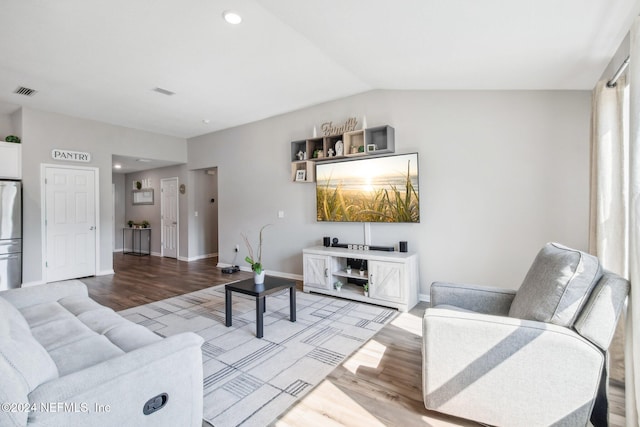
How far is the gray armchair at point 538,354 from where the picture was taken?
1.48 m

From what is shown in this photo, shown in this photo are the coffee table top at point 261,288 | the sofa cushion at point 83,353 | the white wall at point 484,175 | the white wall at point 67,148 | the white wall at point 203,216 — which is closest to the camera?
the sofa cushion at point 83,353

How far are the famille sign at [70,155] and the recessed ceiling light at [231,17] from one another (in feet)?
14.5

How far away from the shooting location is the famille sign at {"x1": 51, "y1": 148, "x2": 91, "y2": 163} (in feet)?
16.8

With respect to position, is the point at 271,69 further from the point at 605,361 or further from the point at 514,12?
the point at 605,361

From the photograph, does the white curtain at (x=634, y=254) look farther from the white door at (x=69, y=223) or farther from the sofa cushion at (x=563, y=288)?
the white door at (x=69, y=223)

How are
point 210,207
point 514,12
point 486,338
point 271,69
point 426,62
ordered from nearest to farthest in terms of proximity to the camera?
point 486,338 < point 514,12 < point 426,62 < point 271,69 < point 210,207

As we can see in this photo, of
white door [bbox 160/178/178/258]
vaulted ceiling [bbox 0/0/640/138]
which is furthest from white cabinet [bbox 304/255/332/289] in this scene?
white door [bbox 160/178/178/258]

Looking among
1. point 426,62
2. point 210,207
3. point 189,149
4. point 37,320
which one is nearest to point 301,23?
point 426,62

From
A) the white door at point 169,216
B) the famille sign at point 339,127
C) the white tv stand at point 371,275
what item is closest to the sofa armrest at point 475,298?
the white tv stand at point 371,275

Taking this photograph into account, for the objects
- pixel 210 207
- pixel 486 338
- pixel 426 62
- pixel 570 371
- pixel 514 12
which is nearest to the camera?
pixel 570 371

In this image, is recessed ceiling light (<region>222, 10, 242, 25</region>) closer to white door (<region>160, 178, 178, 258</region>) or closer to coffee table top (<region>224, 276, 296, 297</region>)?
coffee table top (<region>224, 276, 296, 297</region>)

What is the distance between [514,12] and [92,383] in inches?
116

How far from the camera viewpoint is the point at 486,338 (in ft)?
5.30

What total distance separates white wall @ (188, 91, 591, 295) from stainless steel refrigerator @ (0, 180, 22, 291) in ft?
14.4
